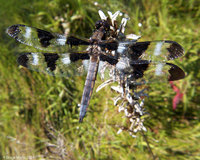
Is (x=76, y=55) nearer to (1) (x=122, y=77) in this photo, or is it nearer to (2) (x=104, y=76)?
(2) (x=104, y=76)

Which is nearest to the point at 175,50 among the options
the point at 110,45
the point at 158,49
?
the point at 158,49

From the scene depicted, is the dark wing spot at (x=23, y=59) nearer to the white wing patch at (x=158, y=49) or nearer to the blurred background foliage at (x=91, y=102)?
the blurred background foliage at (x=91, y=102)

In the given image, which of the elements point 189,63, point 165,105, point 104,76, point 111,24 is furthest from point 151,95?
point 111,24

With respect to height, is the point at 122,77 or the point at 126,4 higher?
the point at 126,4

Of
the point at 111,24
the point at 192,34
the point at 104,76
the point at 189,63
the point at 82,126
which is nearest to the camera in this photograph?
the point at 111,24

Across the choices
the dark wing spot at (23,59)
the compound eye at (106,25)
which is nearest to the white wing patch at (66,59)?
the dark wing spot at (23,59)

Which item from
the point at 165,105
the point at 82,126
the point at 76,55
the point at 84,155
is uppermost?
the point at 76,55

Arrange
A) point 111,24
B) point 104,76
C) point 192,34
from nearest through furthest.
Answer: point 111,24 < point 104,76 < point 192,34
